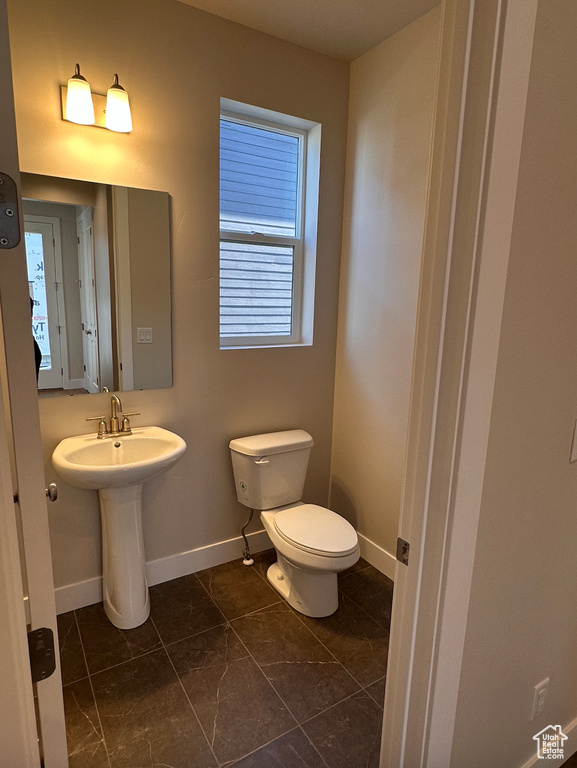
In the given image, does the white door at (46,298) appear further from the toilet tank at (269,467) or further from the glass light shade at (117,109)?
the toilet tank at (269,467)

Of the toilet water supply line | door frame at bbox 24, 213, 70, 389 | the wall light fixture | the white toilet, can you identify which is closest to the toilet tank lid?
the white toilet

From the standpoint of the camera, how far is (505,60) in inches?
28.8

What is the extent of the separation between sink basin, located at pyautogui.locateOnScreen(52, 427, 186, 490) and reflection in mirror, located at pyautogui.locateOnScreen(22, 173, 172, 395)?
0.23 meters

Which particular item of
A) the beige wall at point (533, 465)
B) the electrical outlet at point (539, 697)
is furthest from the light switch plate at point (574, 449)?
the electrical outlet at point (539, 697)

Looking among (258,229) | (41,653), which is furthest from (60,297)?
(41,653)

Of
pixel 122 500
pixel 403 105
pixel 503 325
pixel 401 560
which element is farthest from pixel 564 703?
pixel 403 105

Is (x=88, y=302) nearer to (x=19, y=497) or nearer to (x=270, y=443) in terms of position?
(x=270, y=443)

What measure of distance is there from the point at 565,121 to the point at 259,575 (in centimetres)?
228

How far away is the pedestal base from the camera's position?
1.96 m

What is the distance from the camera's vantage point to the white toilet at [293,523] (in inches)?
78.7

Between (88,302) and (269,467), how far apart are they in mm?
1135

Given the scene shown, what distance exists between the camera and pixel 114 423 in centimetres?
205

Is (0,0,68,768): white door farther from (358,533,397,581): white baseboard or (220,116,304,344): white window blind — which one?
(358,533,397,581): white baseboard

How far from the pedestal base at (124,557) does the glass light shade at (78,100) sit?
1459 millimetres
